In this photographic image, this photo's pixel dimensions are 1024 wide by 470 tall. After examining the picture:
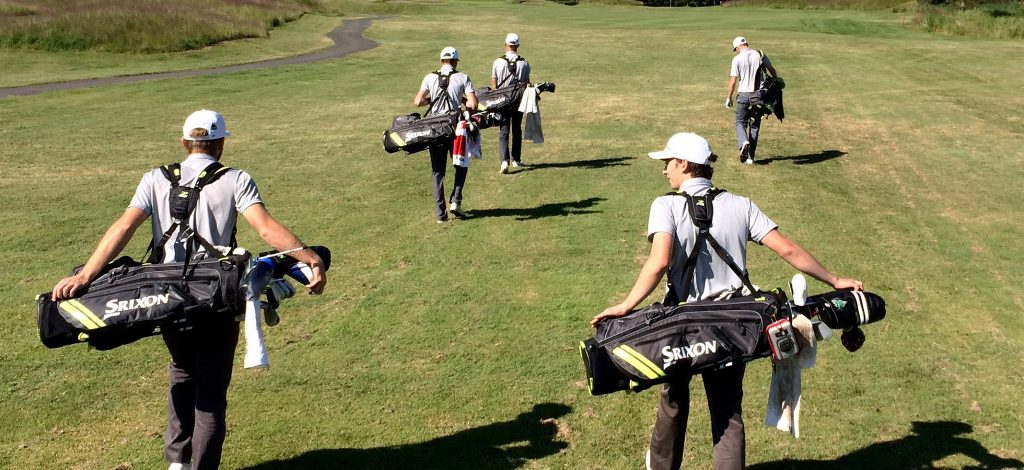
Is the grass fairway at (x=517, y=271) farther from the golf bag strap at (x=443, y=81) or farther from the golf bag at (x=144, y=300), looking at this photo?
the golf bag strap at (x=443, y=81)

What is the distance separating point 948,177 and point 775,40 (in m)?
23.4

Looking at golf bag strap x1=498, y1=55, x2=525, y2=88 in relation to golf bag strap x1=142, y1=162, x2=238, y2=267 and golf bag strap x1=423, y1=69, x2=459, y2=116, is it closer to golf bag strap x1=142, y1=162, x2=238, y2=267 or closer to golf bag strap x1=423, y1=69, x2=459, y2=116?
golf bag strap x1=423, y1=69, x2=459, y2=116

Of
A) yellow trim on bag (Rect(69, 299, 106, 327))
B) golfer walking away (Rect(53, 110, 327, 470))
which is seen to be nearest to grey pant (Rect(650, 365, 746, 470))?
golfer walking away (Rect(53, 110, 327, 470))

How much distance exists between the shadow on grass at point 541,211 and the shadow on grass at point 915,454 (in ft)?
22.6

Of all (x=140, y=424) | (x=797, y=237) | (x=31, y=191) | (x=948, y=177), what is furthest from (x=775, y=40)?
(x=140, y=424)

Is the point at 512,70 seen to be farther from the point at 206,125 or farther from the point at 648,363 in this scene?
the point at 648,363

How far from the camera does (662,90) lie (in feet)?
83.9

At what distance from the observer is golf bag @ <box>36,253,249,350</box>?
190 inches

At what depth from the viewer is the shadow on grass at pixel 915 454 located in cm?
590

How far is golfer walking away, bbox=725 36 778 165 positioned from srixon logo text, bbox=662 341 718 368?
11.3m

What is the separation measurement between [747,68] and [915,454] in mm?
10674

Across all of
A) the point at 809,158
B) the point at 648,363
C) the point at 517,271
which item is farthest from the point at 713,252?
the point at 809,158

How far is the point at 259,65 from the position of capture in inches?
1261

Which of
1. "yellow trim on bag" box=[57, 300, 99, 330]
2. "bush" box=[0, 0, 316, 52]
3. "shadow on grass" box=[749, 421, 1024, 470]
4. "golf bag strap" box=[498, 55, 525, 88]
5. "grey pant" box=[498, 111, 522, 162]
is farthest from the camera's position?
"bush" box=[0, 0, 316, 52]
